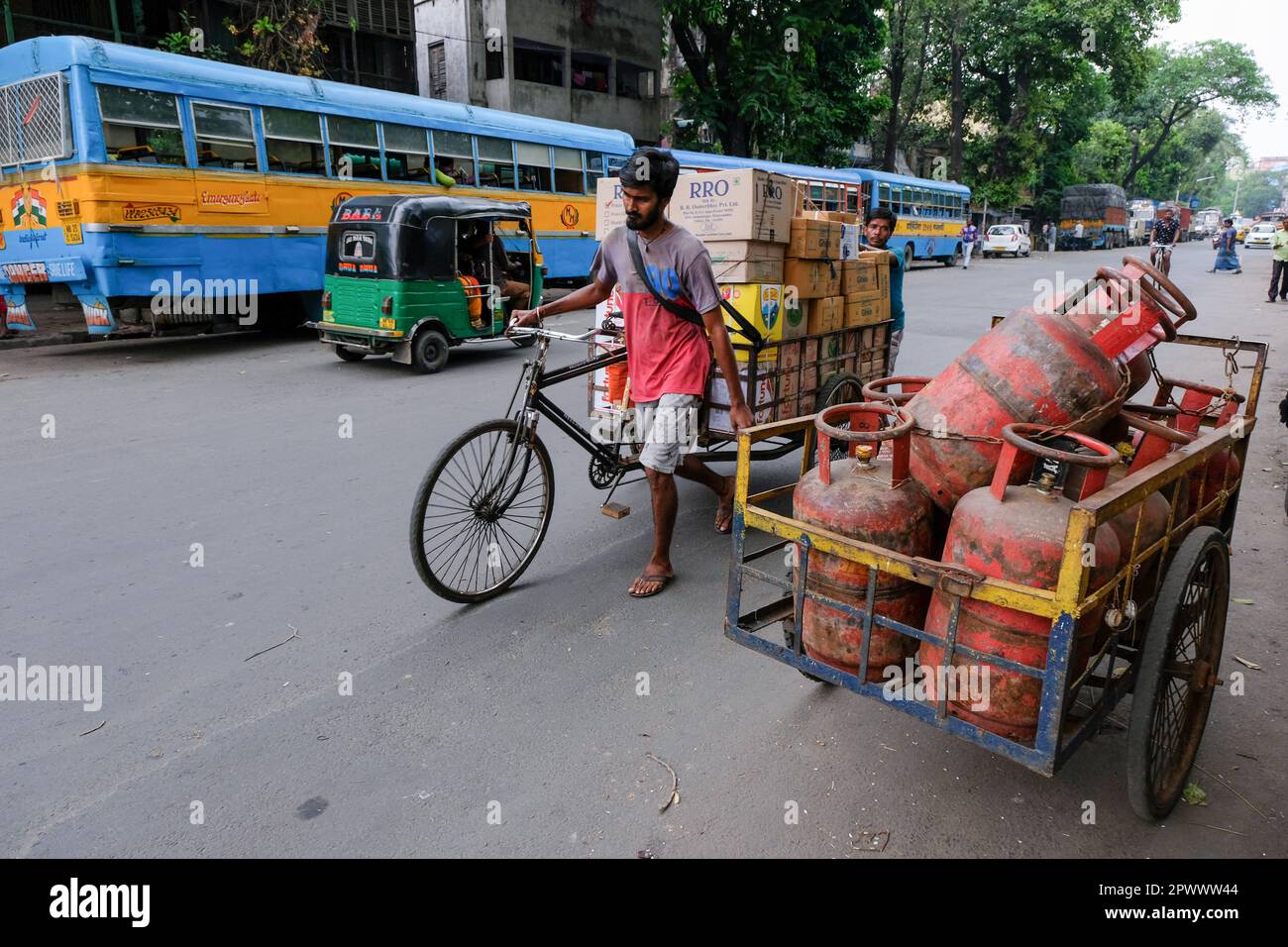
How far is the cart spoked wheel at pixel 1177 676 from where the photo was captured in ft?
7.23

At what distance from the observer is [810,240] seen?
4.84 m

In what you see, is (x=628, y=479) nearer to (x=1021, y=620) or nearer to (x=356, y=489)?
(x=356, y=489)

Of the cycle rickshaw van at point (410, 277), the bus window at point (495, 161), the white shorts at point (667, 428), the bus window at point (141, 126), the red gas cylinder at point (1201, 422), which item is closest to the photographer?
the red gas cylinder at point (1201, 422)

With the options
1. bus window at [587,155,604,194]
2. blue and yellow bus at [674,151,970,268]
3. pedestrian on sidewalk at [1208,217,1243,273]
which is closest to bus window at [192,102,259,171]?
Answer: bus window at [587,155,604,194]

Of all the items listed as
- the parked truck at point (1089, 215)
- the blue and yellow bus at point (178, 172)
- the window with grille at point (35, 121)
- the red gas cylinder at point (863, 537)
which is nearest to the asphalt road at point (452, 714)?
the red gas cylinder at point (863, 537)

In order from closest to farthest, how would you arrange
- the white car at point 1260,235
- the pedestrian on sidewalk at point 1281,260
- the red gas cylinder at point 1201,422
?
the red gas cylinder at point 1201,422 < the pedestrian on sidewalk at point 1281,260 < the white car at point 1260,235

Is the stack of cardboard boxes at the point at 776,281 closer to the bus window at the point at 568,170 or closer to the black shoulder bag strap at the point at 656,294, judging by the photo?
the black shoulder bag strap at the point at 656,294

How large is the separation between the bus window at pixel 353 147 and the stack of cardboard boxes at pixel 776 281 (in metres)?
8.78

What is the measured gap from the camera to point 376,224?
922cm

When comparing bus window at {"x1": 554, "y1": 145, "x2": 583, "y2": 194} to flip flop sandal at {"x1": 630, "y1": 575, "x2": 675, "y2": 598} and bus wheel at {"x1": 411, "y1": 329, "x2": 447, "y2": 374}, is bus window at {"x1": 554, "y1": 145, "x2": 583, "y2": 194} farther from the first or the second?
flip flop sandal at {"x1": 630, "y1": 575, "x2": 675, "y2": 598}

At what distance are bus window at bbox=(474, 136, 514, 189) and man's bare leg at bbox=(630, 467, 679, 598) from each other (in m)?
11.6

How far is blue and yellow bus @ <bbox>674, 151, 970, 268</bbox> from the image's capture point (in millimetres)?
22297

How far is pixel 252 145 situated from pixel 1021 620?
11.8 m

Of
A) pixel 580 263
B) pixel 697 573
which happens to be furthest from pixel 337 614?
pixel 580 263
